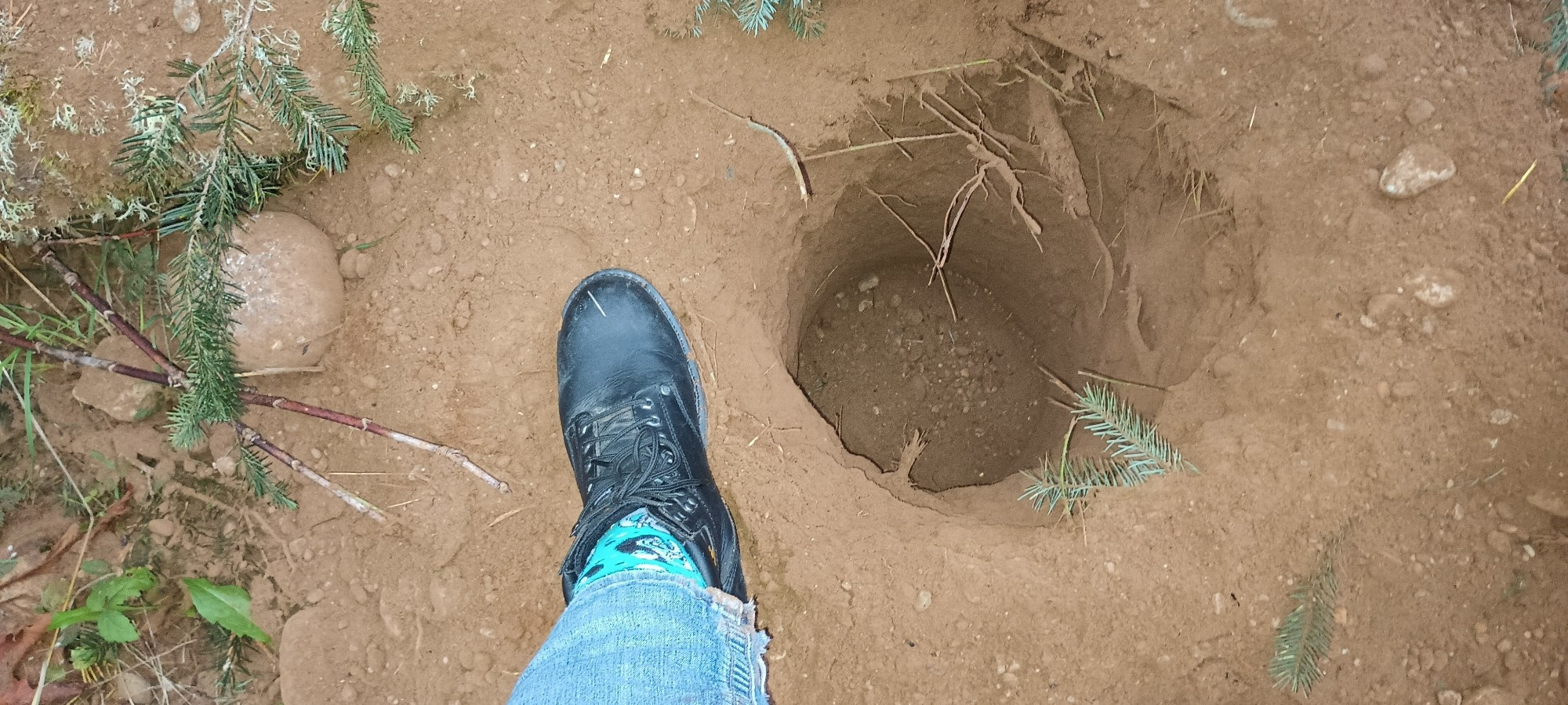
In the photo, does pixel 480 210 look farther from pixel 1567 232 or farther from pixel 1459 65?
pixel 1567 232

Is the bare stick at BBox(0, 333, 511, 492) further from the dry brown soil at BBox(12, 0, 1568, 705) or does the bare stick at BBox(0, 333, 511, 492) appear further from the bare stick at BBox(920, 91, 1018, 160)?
the bare stick at BBox(920, 91, 1018, 160)

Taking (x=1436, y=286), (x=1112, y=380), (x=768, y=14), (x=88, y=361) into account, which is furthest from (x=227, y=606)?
(x=1436, y=286)

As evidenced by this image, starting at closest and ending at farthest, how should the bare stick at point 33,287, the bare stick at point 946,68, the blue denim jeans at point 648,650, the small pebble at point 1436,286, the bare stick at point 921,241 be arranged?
1. the blue denim jeans at point 648,650
2. the small pebble at point 1436,286
3. the bare stick at point 33,287
4. the bare stick at point 946,68
5. the bare stick at point 921,241

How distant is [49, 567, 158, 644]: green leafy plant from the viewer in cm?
191

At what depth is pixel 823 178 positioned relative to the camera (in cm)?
231

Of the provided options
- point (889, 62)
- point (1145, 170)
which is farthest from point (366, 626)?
point (1145, 170)

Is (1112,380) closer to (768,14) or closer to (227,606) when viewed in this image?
(768,14)

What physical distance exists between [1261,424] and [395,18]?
92.8 inches

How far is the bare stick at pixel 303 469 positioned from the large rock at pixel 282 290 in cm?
18

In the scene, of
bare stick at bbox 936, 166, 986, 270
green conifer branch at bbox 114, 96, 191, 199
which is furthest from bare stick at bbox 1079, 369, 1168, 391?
green conifer branch at bbox 114, 96, 191, 199

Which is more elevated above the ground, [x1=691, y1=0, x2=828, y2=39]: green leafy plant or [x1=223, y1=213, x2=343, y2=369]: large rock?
[x1=691, y1=0, x2=828, y2=39]: green leafy plant

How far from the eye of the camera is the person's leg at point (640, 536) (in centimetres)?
141

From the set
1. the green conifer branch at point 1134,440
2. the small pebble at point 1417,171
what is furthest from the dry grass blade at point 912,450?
the small pebble at point 1417,171

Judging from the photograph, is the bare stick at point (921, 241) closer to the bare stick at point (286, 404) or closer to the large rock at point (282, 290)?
the bare stick at point (286, 404)
